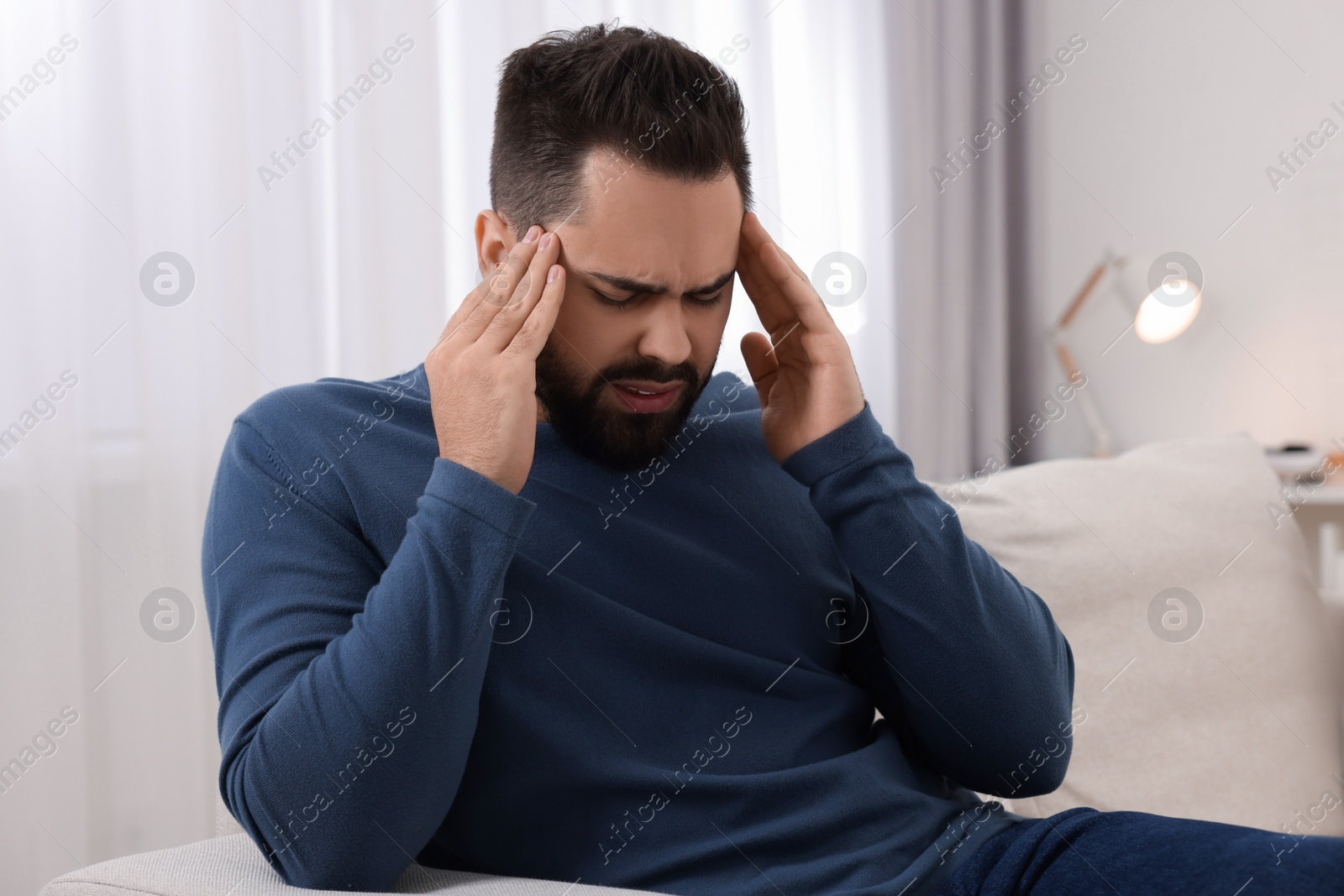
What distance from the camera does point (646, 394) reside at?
102 centimetres

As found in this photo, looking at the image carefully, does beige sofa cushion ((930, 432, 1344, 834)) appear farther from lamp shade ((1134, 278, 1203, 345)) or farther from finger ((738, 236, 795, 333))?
lamp shade ((1134, 278, 1203, 345))

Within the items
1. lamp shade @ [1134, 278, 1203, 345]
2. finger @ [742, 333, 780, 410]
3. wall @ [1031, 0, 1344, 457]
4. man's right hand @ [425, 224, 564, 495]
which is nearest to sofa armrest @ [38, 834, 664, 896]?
man's right hand @ [425, 224, 564, 495]

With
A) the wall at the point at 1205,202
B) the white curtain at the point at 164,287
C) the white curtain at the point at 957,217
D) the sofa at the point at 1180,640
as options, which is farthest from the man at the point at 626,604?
the wall at the point at 1205,202

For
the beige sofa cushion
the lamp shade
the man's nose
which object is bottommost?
the beige sofa cushion

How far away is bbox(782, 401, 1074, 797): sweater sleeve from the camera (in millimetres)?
994

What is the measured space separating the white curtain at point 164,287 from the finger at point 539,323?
0.95 metres

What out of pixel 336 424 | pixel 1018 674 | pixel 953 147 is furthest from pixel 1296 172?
pixel 336 424

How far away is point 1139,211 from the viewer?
9.62 ft

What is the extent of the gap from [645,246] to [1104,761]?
0.96 metres

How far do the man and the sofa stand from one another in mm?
347

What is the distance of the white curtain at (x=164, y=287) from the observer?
59.7 inches

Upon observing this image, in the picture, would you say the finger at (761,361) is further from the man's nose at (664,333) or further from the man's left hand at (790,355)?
the man's nose at (664,333)

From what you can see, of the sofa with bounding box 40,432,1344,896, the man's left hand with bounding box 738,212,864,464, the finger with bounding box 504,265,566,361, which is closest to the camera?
the finger with bounding box 504,265,566,361

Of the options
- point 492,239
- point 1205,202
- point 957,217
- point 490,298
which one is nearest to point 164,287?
point 492,239
